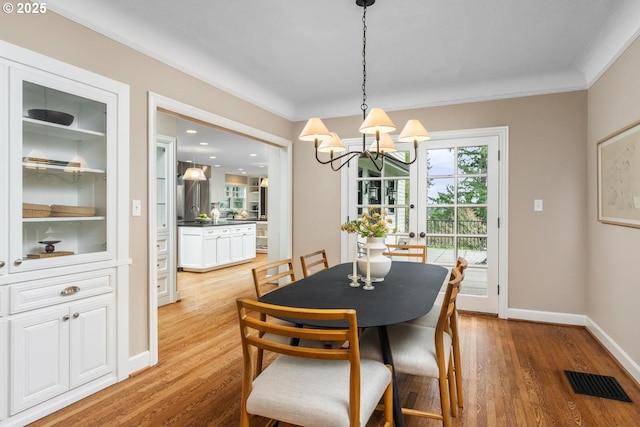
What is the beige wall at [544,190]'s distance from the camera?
3.62 meters

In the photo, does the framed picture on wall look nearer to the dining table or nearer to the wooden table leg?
the dining table

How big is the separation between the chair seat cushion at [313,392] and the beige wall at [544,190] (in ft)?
9.54

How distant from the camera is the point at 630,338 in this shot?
8.59ft

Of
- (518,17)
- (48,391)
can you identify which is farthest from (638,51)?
(48,391)

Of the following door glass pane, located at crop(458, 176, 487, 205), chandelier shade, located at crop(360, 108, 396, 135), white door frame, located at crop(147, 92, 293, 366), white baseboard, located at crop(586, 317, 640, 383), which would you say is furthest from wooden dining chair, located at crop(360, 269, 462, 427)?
door glass pane, located at crop(458, 176, 487, 205)

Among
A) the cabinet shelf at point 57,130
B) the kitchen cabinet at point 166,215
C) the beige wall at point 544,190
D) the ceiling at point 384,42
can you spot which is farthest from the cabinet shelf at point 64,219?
the beige wall at point 544,190

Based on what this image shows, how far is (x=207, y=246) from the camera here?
6574 millimetres

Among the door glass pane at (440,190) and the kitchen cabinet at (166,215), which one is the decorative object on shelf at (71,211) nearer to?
the kitchen cabinet at (166,215)

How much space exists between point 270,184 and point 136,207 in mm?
3002

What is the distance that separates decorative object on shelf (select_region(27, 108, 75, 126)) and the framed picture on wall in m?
3.72

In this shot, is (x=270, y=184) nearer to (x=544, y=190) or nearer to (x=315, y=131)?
(x=315, y=131)

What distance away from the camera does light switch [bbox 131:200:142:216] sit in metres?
2.63

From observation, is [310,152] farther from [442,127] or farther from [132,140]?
[132,140]

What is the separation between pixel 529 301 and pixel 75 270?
4.06 metres
